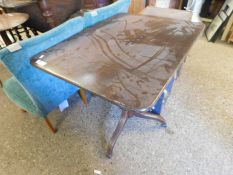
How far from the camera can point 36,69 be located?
1.01 metres

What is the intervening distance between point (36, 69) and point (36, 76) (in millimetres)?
54

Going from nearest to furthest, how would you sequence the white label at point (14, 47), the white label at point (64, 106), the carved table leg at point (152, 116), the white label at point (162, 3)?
the white label at point (14, 47) < the carved table leg at point (152, 116) < the white label at point (64, 106) < the white label at point (162, 3)

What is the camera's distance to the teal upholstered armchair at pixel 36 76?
899 mm

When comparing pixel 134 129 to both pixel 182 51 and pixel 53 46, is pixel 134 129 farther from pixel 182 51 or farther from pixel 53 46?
pixel 53 46

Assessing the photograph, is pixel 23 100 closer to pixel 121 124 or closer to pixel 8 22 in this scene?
pixel 121 124

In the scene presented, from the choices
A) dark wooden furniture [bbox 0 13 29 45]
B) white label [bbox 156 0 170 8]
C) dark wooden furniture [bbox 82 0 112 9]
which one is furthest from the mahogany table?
dark wooden furniture [bbox 82 0 112 9]

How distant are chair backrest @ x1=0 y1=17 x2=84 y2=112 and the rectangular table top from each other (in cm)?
4

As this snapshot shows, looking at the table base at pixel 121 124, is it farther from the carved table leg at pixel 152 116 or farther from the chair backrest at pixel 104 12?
the chair backrest at pixel 104 12

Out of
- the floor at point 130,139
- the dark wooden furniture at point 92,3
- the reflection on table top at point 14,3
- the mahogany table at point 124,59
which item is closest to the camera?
the mahogany table at point 124,59

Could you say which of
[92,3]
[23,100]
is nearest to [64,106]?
[23,100]

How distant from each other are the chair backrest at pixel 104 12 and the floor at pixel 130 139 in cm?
82

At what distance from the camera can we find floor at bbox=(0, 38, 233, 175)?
1213mm

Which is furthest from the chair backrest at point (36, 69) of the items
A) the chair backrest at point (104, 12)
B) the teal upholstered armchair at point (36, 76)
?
the chair backrest at point (104, 12)

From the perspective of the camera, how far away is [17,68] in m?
0.92
